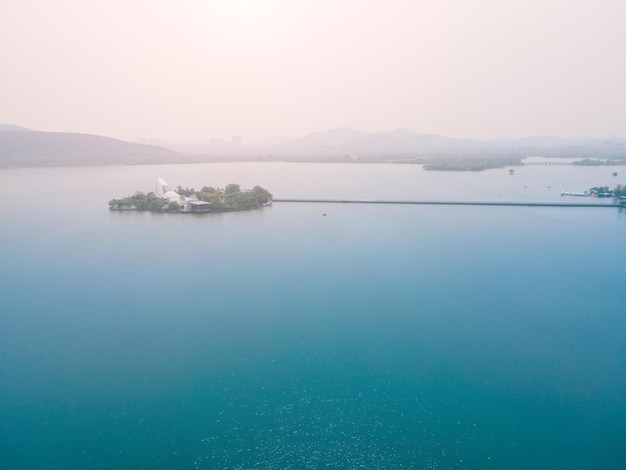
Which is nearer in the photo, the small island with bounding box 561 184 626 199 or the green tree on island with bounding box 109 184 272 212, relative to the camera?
the green tree on island with bounding box 109 184 272 212

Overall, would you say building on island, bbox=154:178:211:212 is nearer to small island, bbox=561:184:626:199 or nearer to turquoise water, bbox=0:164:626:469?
turquoise water, bbox=0:164:626:469

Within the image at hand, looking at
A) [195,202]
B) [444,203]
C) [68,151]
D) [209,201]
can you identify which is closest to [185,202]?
[195,202]

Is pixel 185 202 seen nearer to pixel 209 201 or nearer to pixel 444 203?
pixel 209 201

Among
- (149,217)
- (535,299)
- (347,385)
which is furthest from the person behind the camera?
(149,217)

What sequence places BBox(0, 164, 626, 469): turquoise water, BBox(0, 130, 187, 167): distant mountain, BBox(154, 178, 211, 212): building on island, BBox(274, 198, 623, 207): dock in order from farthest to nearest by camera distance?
BBox(0, 130, 187, 167): distant mountain
BBox(274, 198, 623, 207): dock
BBox(154, 178, 211, 212): building on island
BBox(0, 164, 626, 469): turquoise water

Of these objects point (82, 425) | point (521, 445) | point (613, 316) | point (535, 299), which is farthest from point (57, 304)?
point (613, 316)

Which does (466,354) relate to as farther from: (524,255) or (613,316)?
(524,255)

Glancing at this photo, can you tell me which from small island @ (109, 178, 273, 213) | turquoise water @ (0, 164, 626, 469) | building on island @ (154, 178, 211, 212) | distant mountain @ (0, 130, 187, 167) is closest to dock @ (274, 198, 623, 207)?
small island @ (109, 178, 273, 213)
